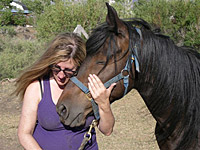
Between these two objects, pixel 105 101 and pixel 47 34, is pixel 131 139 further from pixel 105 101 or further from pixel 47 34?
pixel 47 34

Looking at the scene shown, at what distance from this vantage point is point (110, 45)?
1854 millimetres

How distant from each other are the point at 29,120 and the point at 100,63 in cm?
75

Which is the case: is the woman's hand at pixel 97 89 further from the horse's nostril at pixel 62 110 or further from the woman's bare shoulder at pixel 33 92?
the woman's bare shoulder at pixel 33 92

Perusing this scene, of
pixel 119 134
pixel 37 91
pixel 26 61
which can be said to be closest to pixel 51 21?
pixel 26 61

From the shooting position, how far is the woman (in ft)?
6.31

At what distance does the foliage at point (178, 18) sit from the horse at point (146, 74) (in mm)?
4817

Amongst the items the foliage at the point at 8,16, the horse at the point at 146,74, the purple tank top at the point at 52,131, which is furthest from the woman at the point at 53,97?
the foliage at the point at 8,16

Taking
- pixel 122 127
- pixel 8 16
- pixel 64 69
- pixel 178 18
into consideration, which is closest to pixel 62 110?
pixel 64 69

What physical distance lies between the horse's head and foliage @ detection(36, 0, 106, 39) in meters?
9.60

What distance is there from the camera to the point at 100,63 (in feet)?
6.15

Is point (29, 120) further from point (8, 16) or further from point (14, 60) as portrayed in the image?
point (8, 16)

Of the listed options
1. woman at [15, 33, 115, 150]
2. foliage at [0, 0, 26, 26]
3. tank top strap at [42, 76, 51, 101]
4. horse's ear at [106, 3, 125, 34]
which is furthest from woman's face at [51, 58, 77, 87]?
foliage at [0, 0, 26, 26]

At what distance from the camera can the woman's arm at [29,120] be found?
6.26ft

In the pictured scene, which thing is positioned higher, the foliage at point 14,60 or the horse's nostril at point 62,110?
the horse's nostril at point 62,110
